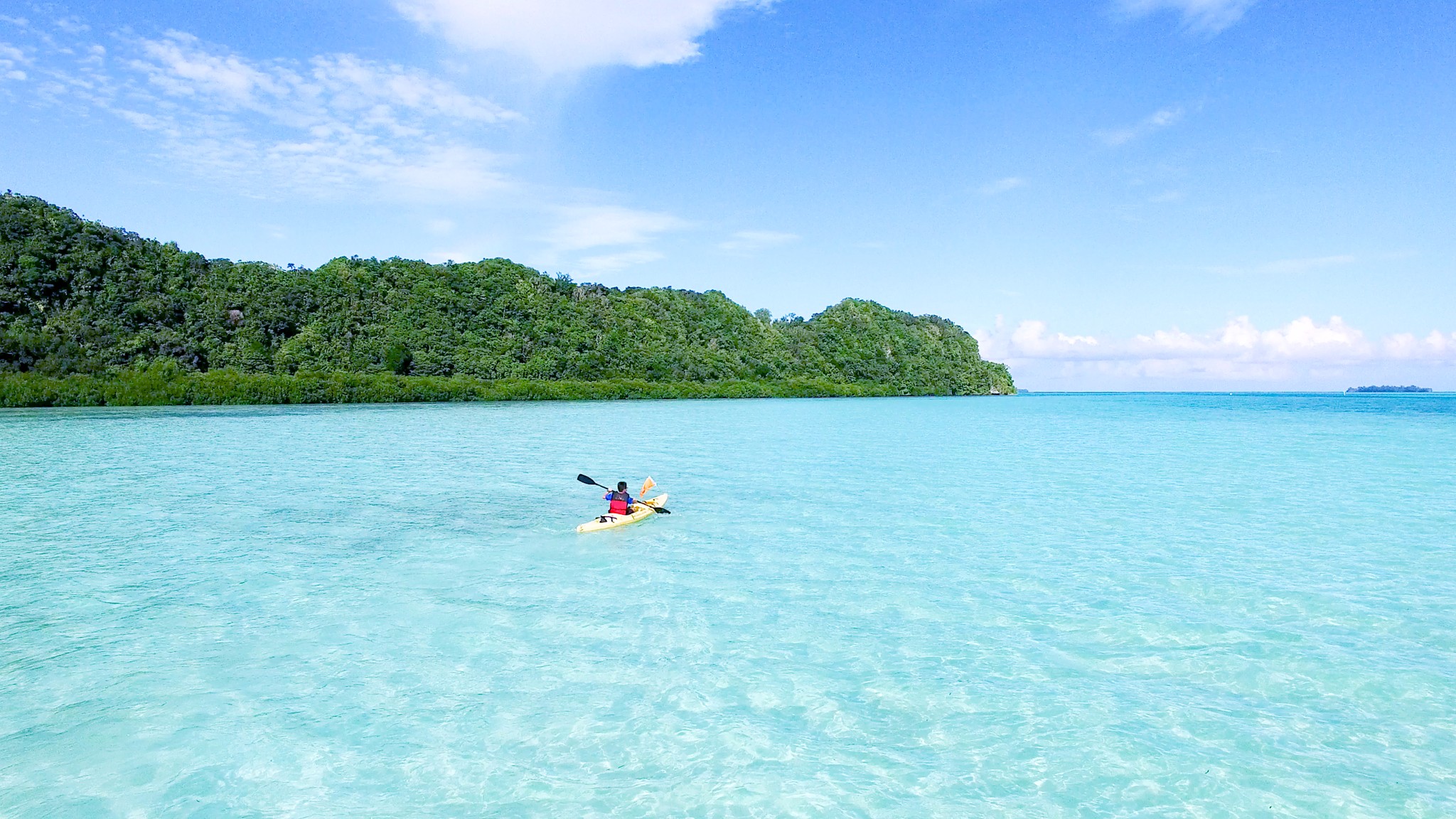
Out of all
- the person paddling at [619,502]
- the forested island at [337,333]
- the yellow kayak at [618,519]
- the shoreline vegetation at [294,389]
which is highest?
the forested island at [337,333]

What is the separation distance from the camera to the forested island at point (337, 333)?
6412 centimetres

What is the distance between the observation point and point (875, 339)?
144000 millimetres

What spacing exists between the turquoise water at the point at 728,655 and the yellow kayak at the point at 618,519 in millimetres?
344

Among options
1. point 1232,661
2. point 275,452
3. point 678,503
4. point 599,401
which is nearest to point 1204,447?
point 678,503

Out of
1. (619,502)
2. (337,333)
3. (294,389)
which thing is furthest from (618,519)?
(337,333)

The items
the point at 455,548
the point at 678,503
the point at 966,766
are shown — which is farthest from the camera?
the point at 678,503

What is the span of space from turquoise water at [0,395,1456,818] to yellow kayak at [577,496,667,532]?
0.34m

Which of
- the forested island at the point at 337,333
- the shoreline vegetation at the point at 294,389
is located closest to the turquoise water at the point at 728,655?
the shoreline vegetation at the point at 294,389

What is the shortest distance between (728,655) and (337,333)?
301 ft

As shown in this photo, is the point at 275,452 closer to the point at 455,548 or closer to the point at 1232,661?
the point at 455,548

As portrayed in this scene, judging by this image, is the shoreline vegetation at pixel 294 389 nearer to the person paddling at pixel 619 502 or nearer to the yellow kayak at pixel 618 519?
the yellow kayak at pixel 618 519

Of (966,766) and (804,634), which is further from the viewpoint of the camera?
(804,634)

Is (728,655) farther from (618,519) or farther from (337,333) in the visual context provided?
(337,333)

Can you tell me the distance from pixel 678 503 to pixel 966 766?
39.9ft
